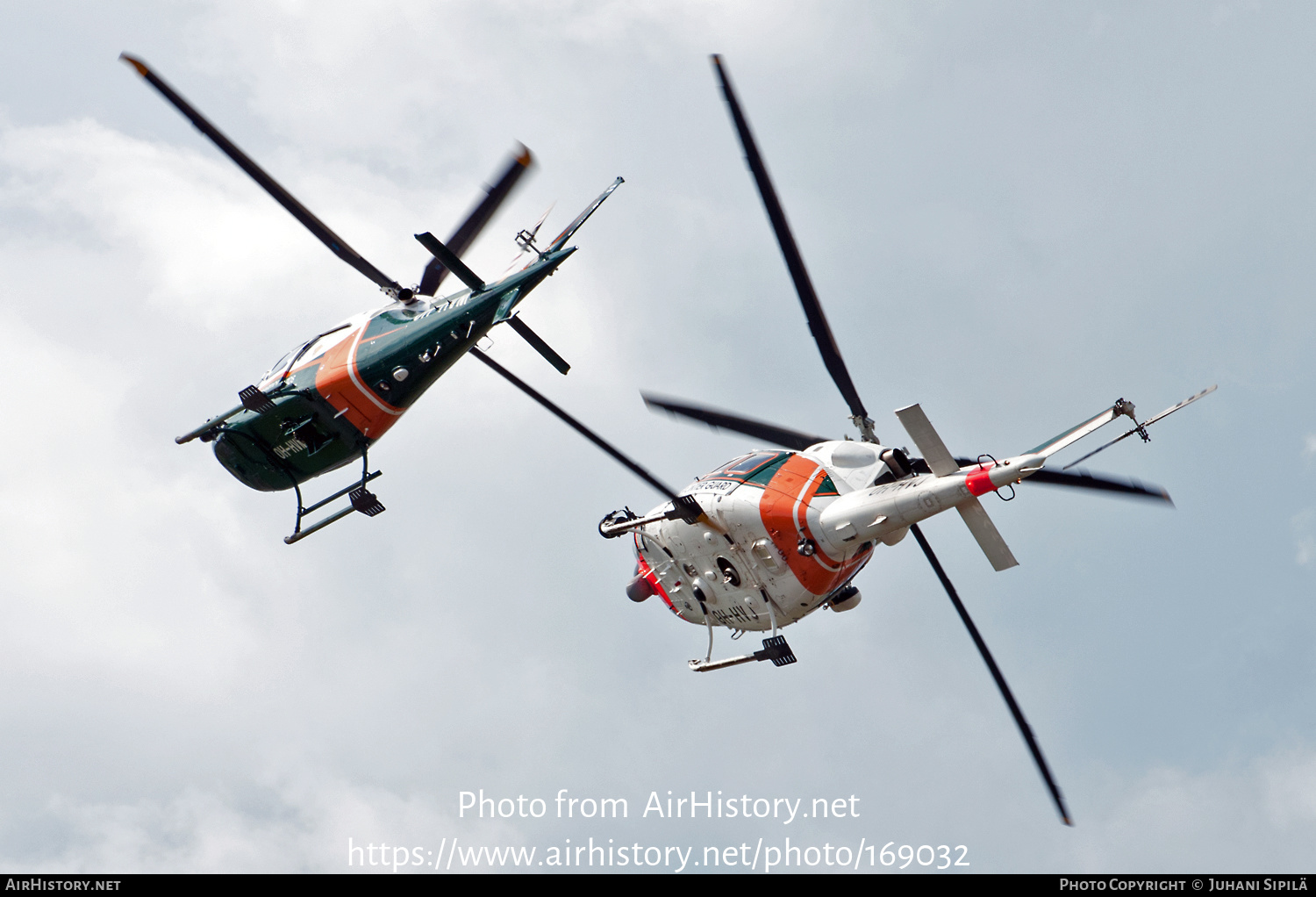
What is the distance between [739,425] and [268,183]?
12109mm

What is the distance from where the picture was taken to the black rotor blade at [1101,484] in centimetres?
2673

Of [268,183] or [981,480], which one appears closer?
[981,480]

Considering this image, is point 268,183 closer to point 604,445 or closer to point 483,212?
point 483,212

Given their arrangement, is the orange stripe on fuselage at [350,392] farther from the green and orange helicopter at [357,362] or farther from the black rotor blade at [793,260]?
the black rotor blade at [793,260]

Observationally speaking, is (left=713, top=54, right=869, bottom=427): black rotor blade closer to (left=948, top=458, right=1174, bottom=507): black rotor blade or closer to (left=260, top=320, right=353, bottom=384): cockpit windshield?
(left=948, top=458, right=1174, bottom=507): black rotor blade

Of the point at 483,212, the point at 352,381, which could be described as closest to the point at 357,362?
the point at 352,381

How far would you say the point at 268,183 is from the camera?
2978 cm

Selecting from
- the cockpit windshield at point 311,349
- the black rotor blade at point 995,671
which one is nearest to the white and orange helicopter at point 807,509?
A: the black rotor blade at point 995,671

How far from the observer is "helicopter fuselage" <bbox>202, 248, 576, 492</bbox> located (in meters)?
28.8

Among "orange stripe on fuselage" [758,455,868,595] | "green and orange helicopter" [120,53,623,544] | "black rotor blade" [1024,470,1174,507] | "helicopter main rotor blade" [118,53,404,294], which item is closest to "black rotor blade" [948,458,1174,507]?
"black rotor blade" [1024,470,1174,507]

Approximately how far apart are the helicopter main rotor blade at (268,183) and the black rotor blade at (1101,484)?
14.9 meters

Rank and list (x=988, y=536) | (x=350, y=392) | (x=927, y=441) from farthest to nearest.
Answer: (x=350, y=392) → (x=988, y=536) → (x=927, y=441)

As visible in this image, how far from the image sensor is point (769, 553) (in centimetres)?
2925
